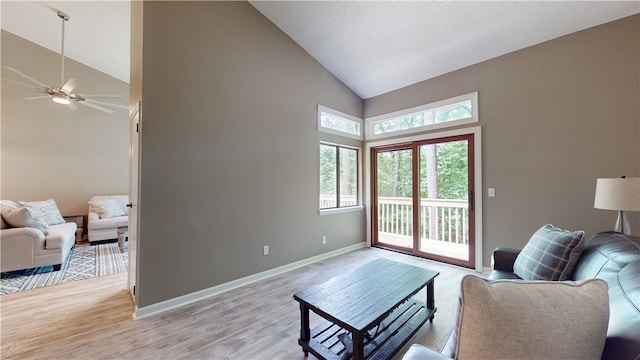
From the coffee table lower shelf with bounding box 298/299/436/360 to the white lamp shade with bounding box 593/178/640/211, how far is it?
1.66m

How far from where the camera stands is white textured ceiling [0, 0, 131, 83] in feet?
11.4

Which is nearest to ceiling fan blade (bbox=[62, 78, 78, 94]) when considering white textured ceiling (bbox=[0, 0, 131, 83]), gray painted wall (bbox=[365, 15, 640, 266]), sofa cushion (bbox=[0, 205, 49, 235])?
white textured ceiling (bbox=[0, 0, 131, 83])

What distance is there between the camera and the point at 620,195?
72.0 inches

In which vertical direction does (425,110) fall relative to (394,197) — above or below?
above

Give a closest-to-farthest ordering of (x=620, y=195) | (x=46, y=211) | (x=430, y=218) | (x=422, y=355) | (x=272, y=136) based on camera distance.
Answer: (x=422, y=355) → (x=620, y=195) → (x=272, y=136) → (x=430, y=218) → (x=46, y=211)

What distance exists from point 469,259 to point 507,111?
6.96 feet

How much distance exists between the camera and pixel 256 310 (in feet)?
7.95

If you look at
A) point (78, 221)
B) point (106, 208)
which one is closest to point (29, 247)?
point (106, 208)

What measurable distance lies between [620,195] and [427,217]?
2326 millimetres

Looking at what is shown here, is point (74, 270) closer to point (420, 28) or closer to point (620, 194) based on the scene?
point (420, 28)

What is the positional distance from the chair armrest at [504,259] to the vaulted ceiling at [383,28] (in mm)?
2521

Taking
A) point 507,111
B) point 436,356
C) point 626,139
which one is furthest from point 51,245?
point 626,139

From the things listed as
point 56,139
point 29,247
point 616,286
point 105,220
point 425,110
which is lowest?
point 29,247

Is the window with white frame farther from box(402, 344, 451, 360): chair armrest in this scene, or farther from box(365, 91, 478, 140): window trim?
box(402, 344, 451, 360): chair armrest
